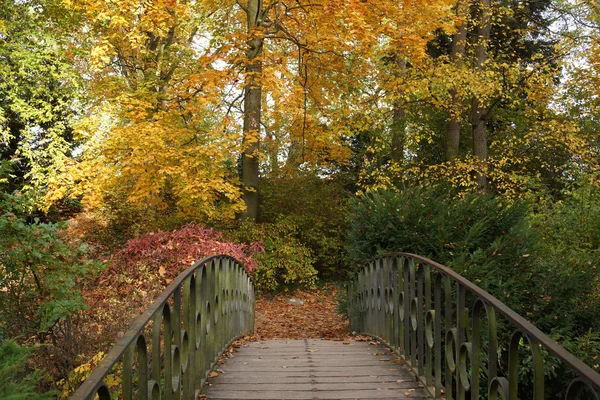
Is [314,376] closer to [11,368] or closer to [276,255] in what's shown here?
[11,368]

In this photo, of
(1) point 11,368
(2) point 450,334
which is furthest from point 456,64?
(1) point 11,368

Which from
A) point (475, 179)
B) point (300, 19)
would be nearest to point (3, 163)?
point (300, 19)

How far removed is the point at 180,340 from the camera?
10.9 ft

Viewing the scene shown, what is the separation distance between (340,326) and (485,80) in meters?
6.94

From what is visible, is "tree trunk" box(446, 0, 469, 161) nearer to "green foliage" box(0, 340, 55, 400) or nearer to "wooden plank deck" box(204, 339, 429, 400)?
"wooden plank deck" box(204, 339, 429, 400)

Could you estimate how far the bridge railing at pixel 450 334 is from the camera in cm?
208

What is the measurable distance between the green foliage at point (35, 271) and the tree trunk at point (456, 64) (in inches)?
440

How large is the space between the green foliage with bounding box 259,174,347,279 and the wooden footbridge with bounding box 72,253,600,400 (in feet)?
26.3

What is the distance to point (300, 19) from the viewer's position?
13.2 meters

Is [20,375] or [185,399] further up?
[185,399]

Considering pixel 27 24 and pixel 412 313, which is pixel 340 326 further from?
pixel 27 24

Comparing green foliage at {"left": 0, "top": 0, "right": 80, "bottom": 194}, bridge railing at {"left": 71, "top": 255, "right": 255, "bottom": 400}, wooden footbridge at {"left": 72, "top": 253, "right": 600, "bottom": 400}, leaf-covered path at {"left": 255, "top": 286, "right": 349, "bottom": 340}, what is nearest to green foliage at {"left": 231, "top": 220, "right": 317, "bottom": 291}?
leaf-covered path at {"left": 255, "top": 286, "right": 349, "bottom": 340}

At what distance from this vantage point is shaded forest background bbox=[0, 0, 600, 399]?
20.7 ft

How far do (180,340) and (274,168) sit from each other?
524 inches
